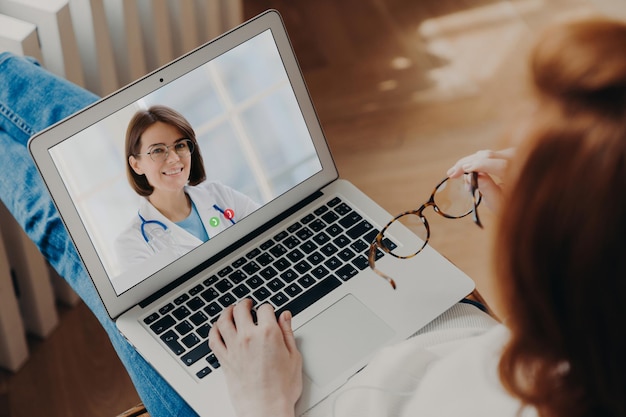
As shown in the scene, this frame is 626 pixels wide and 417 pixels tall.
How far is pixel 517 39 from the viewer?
1.90 m

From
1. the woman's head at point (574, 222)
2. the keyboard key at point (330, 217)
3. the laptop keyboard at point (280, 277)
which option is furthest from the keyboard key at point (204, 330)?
the woman's head at point (574, 222)

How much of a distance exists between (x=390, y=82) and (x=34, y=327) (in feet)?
3.23

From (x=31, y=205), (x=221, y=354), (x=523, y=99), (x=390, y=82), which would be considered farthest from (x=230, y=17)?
(x=523, y=99)

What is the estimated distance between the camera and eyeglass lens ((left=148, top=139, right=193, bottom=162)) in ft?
2.83

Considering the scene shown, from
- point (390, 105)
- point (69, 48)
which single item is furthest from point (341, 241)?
point (390, 105)

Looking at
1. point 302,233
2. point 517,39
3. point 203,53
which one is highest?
point 203,53

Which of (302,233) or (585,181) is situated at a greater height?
(585,181)

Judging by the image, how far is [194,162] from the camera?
34.7 inches

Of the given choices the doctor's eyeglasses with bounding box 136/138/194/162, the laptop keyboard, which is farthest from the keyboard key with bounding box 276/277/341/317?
the doctor's eyeglasses with bounding box 136/138/194/162

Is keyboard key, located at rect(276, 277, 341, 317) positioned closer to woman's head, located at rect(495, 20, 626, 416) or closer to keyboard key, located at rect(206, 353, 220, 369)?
keyboard key, located at rect(206, 353, 220, 369)

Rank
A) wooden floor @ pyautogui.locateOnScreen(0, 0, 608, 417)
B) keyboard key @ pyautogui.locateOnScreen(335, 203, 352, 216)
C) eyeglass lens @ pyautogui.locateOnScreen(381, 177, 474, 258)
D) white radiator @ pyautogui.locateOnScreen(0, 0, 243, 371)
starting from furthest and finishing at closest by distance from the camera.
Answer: wooden floor @ pyautogui.locateOnScreen(0, 0, 608, 417)
white radiator @ pyautogui.locateOnScreen(0, 0, 243, 371)
keyboard key @ pyautogui.locateOnScreen(335, 203, 352, 216)
eyeglass lens @ pyautogui.locateOnScreen(381, 177, 474, 258)

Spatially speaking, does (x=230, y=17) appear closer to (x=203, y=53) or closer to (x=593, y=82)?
(x=203, y=53)

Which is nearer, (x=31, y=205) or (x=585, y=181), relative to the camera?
(x=585, y=181)

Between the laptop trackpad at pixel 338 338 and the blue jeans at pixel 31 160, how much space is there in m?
0.24
